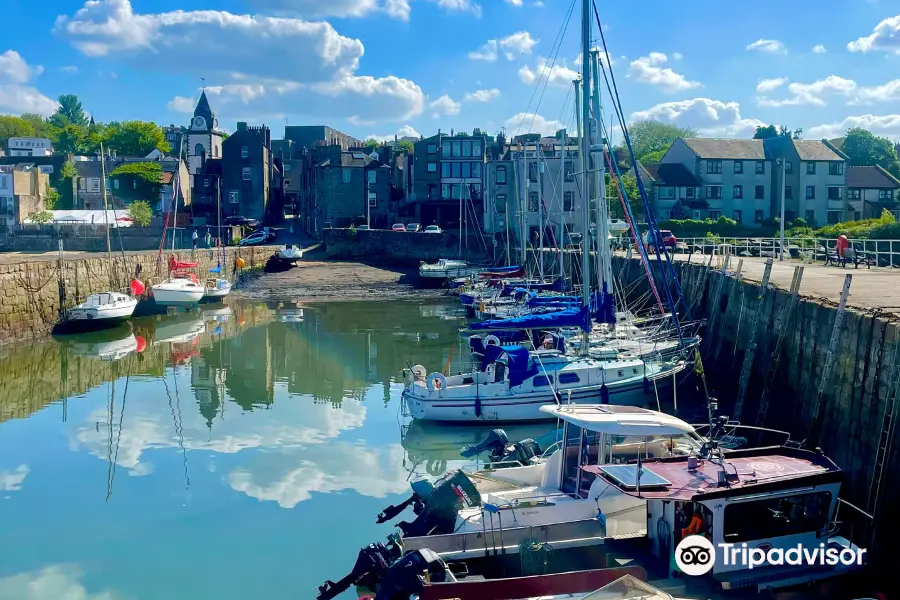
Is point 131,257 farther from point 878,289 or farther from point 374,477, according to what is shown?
point 878,289

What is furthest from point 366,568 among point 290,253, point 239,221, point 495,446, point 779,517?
point 239,221

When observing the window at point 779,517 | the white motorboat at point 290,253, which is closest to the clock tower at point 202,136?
the white motorboat at point 290,253

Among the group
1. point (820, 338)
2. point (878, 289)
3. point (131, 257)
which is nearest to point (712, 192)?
point (131, 257)

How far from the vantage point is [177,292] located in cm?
4484

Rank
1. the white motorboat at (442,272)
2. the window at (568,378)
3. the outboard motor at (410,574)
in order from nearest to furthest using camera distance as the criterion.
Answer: the outboard motor at (410,574) < the window at (568,378) < the white motorboat at (442,272)

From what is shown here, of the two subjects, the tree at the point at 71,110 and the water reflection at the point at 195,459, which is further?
the tree at the point at 71,110

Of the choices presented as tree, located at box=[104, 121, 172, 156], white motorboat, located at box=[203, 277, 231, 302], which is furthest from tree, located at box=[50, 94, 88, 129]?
white motorboat, located at box=[203, 277, 231, 302]

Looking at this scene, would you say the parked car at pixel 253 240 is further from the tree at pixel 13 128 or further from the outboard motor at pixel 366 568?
the tree at pixel 13 128

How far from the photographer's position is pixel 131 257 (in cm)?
4669

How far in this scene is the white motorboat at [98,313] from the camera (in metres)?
37.3

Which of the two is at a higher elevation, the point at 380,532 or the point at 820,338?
the point at 820,338

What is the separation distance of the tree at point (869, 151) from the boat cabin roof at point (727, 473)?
291ft

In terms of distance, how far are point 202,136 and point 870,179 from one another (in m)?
64.7

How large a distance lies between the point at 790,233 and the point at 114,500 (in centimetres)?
5407
